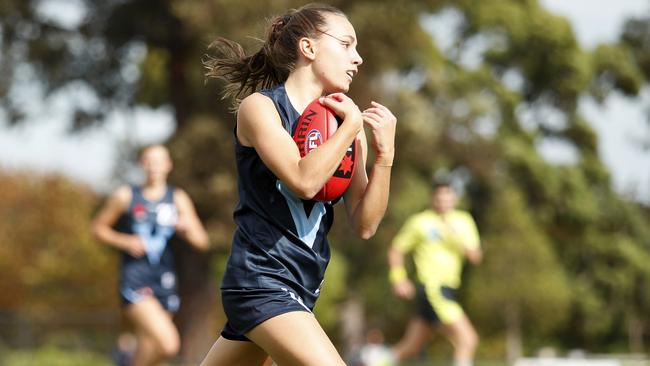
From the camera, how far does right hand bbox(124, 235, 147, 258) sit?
9.71 meters

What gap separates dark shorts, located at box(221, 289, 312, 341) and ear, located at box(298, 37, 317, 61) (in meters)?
0.98

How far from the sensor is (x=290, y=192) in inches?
174

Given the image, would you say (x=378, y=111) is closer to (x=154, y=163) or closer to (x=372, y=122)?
(x=372, y=122)

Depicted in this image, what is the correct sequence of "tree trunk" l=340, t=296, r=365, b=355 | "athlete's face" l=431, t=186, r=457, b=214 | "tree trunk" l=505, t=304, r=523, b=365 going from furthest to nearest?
"tree trunk" l=505, t=304, r=523, b=365
"tree trunk" l=340, t=296, r=365, b=355
"athlete's face" l=431, t=186, r=457, b=214

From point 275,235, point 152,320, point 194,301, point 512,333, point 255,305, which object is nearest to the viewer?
point 255,305

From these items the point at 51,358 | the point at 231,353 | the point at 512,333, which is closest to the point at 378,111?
the point at 231,353

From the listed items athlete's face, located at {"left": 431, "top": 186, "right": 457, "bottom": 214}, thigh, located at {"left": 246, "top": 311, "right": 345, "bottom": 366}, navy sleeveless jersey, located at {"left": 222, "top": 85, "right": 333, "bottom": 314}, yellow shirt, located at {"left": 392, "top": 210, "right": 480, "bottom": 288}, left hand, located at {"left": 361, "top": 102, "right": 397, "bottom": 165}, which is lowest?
yellow shirt, located at {"left": 392, "top": 210, "right": 480, "bottom": 288}

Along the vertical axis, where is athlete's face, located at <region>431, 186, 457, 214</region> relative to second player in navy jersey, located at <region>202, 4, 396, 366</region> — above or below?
below

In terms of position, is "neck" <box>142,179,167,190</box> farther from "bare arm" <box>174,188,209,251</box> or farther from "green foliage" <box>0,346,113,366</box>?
"green foliage" <box>0,346,113,366</box>

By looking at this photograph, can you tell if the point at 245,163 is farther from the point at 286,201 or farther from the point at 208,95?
the point at 208,95

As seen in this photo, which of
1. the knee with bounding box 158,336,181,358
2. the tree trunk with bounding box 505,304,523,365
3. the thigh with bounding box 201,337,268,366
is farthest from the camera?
the tree trunk with bounding box 505,304,523,365

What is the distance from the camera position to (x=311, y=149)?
429 cm

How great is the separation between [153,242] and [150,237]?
0.21ft

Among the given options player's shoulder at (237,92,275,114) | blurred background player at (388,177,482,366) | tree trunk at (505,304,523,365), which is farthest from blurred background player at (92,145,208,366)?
tree trunk at (505,304,523,365)
